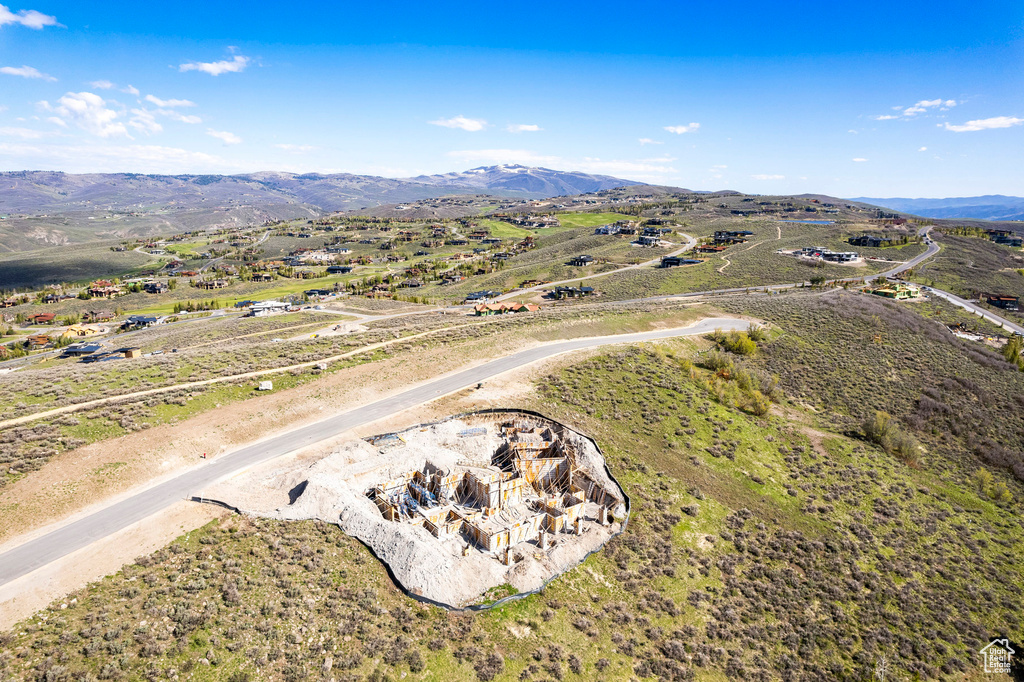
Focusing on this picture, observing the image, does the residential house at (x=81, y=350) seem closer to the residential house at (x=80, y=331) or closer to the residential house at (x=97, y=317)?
the residential house at (x=80, y=331)

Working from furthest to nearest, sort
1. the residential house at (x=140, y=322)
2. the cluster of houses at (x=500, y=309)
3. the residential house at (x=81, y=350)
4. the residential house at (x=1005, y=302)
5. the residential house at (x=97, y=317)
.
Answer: the residential house at (x=1005, y=302)
the residential house at (x=97, y=317)
the residential house at (x=140, y=322)
the cluster of houses at (x=500, y=309)
the residential house at (x=81, y=350)

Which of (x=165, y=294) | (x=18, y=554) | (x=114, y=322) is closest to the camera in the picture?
(x=18, y=554)

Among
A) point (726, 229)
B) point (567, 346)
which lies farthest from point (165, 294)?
point (726, 229)

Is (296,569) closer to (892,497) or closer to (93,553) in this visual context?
(93,553)

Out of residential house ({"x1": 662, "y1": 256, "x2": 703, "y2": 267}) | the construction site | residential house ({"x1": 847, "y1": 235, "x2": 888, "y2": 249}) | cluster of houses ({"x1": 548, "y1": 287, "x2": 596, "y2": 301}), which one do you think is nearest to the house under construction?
the construction site

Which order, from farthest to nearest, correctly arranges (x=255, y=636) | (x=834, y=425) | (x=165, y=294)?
(x=165, y=294) < (x=834, y=425) < (x=255, y=636)

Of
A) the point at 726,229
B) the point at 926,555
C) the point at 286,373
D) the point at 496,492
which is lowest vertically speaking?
the point at 926,555

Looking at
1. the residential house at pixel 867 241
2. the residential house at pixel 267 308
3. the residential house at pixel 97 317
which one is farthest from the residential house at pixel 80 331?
the residential house at pixel 867 241
